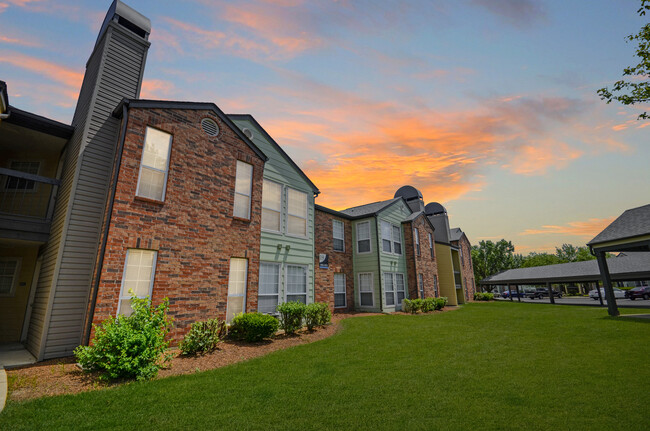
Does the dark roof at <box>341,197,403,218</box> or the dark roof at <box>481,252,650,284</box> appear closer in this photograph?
the dark roof at <box>341,197,403,218</box>

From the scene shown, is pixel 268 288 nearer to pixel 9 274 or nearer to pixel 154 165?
pixel 154 165

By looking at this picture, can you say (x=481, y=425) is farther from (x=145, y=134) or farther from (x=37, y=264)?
(x=37, y=264)

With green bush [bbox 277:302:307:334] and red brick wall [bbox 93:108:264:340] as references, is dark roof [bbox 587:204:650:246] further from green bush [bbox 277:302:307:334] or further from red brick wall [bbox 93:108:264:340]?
red brick wall [bbox 93:108:264:340]

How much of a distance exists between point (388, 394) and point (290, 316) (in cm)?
638

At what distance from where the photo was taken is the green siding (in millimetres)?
12603

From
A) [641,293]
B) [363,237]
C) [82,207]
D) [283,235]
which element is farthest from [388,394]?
[641,293]

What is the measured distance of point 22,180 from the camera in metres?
10.6

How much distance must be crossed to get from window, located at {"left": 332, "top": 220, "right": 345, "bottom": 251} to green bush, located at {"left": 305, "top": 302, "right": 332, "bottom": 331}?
6.56m

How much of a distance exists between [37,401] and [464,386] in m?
7.96

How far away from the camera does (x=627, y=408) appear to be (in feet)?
15.5

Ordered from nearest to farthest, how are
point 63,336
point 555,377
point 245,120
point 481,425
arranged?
point 481,425 < point 555,377 < point 63,336 < point 245,120

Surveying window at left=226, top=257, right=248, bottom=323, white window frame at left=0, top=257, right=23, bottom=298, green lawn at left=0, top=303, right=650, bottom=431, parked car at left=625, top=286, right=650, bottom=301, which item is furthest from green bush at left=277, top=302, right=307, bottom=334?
parked car at left=625, top=286, right=650, bottom=301

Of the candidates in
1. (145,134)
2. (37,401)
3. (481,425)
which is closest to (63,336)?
(37,401)

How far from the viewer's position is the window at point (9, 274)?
33.8 feet
